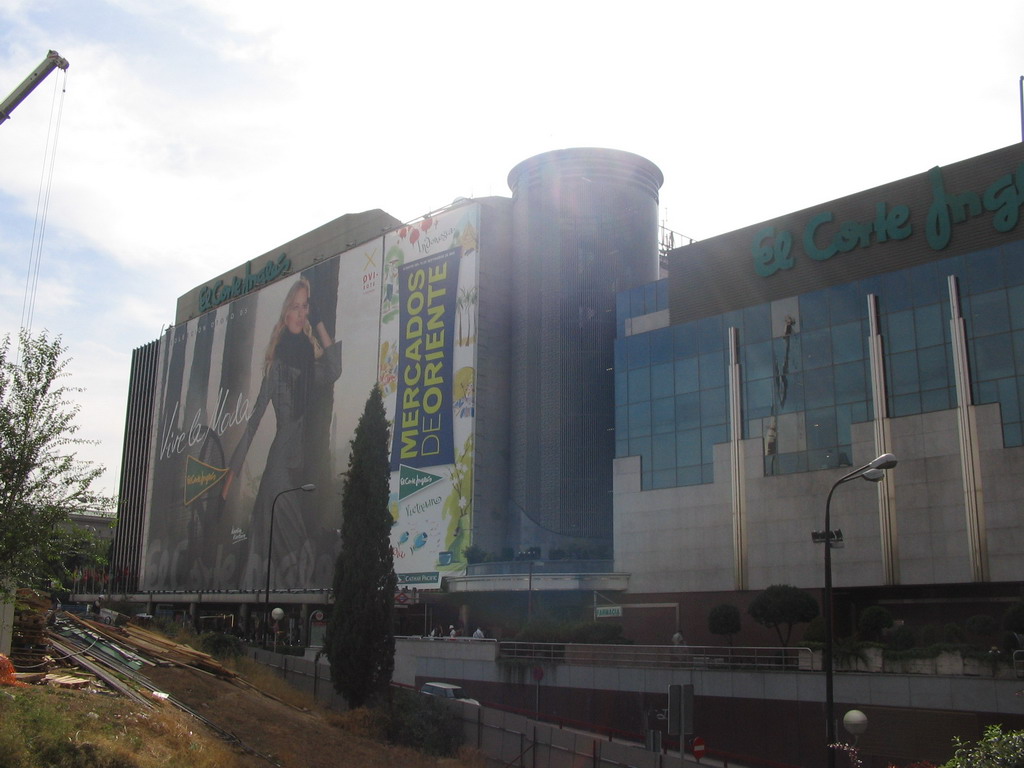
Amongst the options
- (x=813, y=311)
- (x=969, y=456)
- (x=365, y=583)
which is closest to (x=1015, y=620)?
(x=969, y=456)

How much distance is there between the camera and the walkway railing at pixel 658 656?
115 ft

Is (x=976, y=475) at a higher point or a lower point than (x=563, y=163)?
lower

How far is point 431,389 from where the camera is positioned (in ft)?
221

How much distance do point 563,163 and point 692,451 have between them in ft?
81.4

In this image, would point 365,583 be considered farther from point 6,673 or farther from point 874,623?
point 874,623

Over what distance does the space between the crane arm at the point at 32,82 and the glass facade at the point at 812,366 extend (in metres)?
29.6

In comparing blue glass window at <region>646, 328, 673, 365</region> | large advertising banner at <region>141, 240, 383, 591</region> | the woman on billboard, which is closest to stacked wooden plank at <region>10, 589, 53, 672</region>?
blue glass window at <region>646, 328, 673, 365</region>

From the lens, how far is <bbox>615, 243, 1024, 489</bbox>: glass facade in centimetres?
4156

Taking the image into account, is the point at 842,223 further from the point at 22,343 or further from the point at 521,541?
the point at 22,343

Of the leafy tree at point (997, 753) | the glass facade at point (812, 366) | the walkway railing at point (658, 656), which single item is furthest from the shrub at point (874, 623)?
the leafy tree at point (997, 753)

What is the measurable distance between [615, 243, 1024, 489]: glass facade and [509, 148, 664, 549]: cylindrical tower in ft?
29.3

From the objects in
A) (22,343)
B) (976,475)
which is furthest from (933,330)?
(22,343)

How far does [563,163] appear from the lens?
67.6m

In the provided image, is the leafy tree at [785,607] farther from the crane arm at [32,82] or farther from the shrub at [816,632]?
the crane arm at [32,82]
